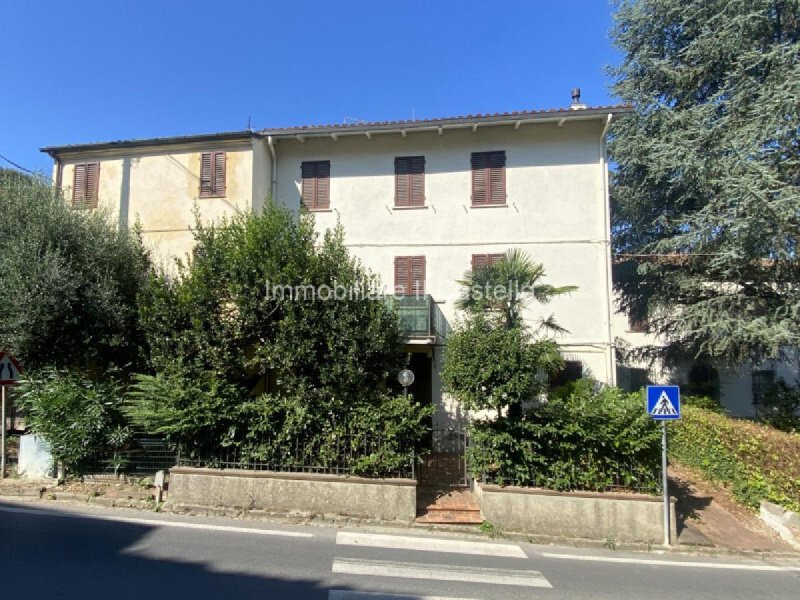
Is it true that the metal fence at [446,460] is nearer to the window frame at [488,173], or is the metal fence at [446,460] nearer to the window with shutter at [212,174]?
the window frame at [488,173]

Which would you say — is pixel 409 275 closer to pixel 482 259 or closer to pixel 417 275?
pixel 417 275

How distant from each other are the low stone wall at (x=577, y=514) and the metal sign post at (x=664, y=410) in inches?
5.4

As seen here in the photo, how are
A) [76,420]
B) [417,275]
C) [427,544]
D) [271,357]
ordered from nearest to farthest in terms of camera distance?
[427,544] < [271,357] < [76,420] < [417,275]

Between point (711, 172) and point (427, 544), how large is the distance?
37.8 ft

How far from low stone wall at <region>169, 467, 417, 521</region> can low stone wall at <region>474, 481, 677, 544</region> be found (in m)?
1.45

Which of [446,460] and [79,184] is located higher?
[79,184]

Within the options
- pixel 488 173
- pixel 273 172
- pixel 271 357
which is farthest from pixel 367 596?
pixel 273 172

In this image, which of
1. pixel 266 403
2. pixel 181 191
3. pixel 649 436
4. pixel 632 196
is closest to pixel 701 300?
pixel 632 196

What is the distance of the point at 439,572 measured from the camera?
5035 mm

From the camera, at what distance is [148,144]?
12.5 m

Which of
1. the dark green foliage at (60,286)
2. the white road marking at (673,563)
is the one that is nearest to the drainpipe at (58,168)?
the dark green foliage at (60,286)

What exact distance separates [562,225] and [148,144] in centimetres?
1251

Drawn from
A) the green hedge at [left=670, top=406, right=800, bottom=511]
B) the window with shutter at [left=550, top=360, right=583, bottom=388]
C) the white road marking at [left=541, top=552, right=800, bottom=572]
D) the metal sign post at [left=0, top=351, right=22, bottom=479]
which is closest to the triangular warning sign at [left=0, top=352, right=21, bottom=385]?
the metal sign post at [left=0, top=351, right=22, bottom=479]

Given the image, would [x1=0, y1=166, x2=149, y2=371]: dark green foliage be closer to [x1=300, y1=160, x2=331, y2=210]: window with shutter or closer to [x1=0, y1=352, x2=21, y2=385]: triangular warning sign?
[x1=0, y1=352, x2=21, y2=385]: triangular warning sign
